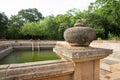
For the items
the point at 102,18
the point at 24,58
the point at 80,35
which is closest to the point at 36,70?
the point at 80,35

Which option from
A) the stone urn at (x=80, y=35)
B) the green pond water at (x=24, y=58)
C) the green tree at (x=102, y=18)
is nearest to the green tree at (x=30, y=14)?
→ the green tree at (x=102, y=18)

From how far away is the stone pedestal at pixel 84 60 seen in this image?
2.45 metres

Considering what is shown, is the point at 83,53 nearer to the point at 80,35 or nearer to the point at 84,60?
the point at 84,60

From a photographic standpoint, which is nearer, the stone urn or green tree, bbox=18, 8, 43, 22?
the stone urn

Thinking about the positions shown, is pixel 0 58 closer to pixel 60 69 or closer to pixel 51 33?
pixel 60 69

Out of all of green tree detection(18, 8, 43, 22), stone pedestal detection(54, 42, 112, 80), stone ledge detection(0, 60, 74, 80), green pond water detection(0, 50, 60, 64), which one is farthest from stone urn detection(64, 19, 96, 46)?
green tree detection(18, 8, 43, 22)

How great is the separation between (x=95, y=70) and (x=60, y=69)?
0.74m

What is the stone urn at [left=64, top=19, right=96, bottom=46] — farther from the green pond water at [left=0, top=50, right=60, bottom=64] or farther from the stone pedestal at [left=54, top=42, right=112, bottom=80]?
the green pond water at [left=0, top=50, right=60, bottom=64]

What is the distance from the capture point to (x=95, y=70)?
2787mm

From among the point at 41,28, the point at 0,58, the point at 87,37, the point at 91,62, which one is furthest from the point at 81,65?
the point at 41,28

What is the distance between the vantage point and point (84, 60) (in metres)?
2.55

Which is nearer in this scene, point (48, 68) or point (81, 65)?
point (48, 68)

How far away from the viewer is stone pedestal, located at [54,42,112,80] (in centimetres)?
245

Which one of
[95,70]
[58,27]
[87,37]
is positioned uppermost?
[58,27]
